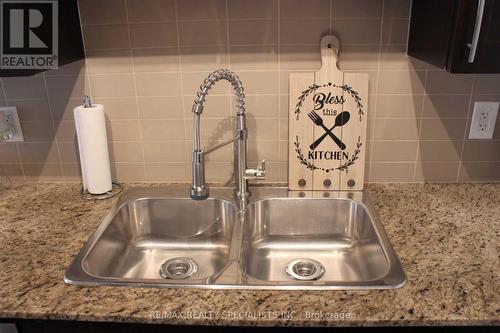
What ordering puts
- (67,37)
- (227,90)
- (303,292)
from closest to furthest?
(303,292)
(67,37)
(227,90)

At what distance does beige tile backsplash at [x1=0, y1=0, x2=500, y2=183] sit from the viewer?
4.08 feet

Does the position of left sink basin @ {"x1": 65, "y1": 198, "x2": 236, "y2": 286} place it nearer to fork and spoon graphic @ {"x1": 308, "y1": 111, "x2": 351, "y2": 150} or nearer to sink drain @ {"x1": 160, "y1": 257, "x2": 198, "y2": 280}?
sink drain @ {"x1": 160, "y1": 257, "x2": 198, "y2": 280}

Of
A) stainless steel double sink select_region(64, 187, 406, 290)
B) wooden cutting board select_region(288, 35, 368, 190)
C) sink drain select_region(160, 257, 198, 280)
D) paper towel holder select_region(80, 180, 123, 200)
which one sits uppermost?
wooden cutting board select_region(288, 35, 368, 190)

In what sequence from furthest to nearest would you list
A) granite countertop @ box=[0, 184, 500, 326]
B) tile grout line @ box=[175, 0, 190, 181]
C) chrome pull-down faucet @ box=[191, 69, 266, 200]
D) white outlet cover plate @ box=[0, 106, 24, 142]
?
white outlet cover plate @ box=[0, 106, 24, 142] < tile grout line @ box=[175, 0, 190, 181] < chrome pull-down faucet @ box=[191, 69, 266, 200] < granite countertop @ box=[0, 184, 500, 326]

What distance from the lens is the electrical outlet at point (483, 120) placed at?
1293 mm

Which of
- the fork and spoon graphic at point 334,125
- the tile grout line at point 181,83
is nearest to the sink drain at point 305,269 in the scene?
the fork and spoon graphic at point 334,125

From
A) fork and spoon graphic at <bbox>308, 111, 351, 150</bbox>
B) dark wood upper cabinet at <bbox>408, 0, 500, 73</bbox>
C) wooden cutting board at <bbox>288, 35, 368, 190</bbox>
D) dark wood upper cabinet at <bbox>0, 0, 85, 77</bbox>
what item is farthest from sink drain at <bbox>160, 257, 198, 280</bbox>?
dark wood upper cabinet at <bbox>408, 0, 500, 73</bbox>

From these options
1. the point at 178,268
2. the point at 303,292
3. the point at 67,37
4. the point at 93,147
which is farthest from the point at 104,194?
the point at 303,292

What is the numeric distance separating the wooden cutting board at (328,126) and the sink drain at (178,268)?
0.38 metres

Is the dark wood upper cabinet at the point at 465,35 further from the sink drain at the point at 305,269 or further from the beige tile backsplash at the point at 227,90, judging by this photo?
the sink drain at the point at 305,269

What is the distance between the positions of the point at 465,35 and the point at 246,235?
722mm

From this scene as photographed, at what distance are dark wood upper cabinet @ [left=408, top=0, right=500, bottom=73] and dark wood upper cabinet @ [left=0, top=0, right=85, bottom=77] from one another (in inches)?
37.1

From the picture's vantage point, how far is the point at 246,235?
123cm

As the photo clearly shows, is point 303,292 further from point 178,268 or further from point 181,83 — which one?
point 181,83
